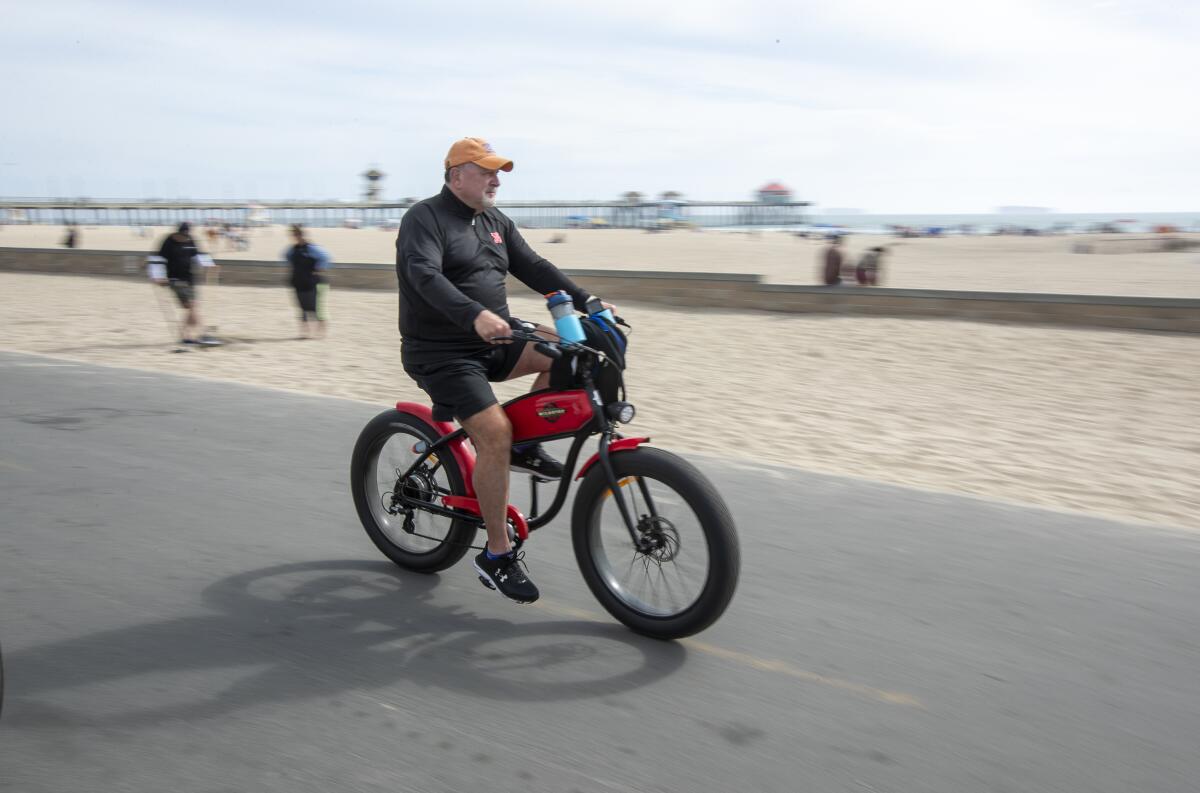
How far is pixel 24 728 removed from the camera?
3031 millimetres

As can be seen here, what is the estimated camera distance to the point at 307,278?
13.8 m

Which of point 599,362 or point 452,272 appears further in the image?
point 452,272

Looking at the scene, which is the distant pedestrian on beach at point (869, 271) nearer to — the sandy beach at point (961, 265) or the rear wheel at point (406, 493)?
the sandy beach at point (961, 265)

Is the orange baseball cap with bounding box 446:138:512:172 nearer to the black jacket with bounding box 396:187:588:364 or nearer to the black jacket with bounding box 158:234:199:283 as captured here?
the black jacket with bounding box 396:187:588:364

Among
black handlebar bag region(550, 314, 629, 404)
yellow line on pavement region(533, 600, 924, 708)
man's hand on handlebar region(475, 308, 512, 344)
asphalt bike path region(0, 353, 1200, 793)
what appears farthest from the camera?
black handlebar bag region(550, 314, 629, 404)

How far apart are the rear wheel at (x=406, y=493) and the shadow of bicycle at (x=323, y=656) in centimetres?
29

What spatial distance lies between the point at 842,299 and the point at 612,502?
11417 mm

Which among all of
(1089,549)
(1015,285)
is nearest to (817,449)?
(1089,549)

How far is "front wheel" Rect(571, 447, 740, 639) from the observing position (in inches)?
135

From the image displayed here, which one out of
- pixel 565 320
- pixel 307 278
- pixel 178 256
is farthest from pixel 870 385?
pixel 178 256

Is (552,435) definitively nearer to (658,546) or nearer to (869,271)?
(658,546)

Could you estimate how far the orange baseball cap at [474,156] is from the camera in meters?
3.69

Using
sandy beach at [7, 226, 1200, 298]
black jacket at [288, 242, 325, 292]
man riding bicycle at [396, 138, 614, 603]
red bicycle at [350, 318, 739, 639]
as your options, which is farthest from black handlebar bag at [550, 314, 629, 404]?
sandy beach at [7, 226, 1200, 298]

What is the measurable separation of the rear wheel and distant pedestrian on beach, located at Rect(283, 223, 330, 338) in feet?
32.3
